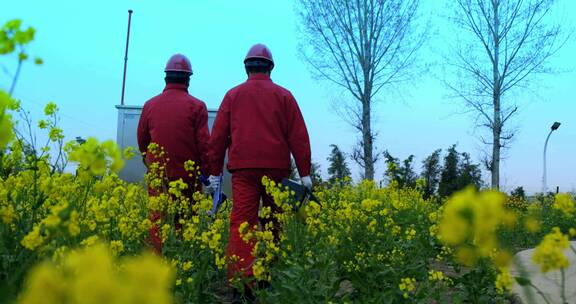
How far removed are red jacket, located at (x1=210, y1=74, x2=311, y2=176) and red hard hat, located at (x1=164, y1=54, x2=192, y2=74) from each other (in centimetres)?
105

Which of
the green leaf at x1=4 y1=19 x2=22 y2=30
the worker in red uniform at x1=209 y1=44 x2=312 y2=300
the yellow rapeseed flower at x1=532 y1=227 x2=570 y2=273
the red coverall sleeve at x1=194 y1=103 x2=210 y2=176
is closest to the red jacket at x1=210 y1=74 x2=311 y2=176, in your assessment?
the worker in red uniform at x1=209 y1=44 x2=312 y2=300

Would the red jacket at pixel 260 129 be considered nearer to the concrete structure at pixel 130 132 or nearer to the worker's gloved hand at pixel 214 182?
the worker's gloved hand at pixel 214 182

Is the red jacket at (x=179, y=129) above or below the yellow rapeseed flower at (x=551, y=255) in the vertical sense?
above

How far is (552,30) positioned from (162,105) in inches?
707

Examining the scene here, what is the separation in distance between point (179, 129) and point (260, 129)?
1.07 m

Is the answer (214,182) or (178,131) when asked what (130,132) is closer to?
(178,131)

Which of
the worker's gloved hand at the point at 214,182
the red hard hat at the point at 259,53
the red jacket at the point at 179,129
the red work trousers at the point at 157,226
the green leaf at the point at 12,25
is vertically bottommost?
the red work trousers at the point at 157,226

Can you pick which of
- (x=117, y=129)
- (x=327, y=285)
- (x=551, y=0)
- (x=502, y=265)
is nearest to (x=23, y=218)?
(x=327, y=285)

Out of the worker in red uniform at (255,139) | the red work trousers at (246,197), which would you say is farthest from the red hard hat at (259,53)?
the red work trousers at (246,197)

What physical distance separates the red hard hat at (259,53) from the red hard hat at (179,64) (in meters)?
0.94

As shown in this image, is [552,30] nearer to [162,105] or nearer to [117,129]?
[117,129]

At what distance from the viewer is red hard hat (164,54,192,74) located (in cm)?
480

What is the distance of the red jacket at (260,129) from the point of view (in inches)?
146

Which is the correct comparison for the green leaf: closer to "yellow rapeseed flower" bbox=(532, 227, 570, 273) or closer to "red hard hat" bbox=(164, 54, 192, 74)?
"yellow rapeseed flower" bbox=(532, 227, 570, 273)
